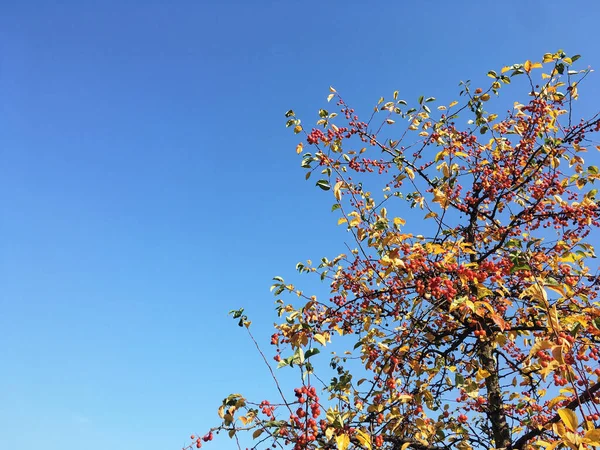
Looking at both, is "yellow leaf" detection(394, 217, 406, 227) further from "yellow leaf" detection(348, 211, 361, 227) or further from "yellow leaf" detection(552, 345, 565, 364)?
"yellow leaf" detection(552, 345, 565, 364)

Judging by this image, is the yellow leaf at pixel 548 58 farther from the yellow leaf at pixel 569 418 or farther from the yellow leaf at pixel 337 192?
the yellow leaf at pixel 569 418

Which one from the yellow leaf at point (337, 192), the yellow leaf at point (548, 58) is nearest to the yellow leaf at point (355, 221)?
the yellow leaf at point (337, 192)

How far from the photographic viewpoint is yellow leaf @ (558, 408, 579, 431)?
1.95 meters

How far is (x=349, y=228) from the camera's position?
401 cm

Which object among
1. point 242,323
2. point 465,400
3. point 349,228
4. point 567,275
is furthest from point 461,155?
point 242,323

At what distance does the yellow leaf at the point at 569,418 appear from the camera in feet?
6.40

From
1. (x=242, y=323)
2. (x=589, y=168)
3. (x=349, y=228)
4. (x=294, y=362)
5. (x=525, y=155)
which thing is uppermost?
(x=525, y=155)

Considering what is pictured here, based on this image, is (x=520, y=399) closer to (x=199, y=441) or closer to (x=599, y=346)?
(x=599, y=346)

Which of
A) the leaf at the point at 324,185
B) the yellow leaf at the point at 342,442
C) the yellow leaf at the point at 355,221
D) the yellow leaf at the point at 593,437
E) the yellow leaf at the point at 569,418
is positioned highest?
the leaf at the point at 324,185

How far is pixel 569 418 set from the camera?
1.96m

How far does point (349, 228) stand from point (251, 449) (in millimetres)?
2096

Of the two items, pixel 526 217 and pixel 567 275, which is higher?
pixel 526 217

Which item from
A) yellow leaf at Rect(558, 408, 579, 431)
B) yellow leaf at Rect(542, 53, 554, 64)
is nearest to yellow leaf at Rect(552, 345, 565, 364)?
yellow leaf at Rect(558, 408, 579, 431)


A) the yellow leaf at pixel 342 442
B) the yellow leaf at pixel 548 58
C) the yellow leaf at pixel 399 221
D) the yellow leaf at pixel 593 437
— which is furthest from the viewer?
the yellow leaf at pixel 548 58
